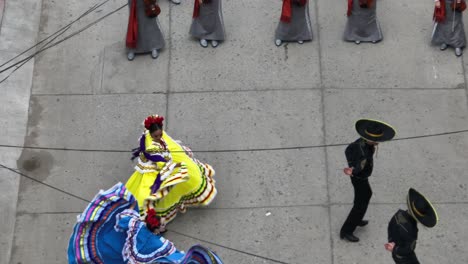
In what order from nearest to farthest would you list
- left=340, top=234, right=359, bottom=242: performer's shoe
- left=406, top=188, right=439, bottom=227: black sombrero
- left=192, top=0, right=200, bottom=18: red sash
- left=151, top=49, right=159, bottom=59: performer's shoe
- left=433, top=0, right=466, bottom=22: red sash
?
left=406, top=188, right=439, bottom=227: black sombrero → left=340, top=234, right=359, bottom=242: performer's shoe → left=433, top=0, right=466, bottom=22: red sash → left=192, top=0, right=200, bottom=18: red sash → left=151, top=49, right=159, bottom=59: performer's shoe

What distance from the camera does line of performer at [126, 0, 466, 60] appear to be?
399 inches

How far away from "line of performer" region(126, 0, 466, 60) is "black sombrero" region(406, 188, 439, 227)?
11.2 ft

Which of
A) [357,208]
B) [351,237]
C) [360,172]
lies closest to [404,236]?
[360,172]

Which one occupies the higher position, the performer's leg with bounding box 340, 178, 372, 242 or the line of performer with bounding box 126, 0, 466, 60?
the line of performer with bounding box 126, 0, 466, 60

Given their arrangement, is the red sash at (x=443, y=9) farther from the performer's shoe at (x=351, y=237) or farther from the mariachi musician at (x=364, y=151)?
the performer's shoe at (x=351, y=237)

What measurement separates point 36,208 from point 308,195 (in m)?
2.85

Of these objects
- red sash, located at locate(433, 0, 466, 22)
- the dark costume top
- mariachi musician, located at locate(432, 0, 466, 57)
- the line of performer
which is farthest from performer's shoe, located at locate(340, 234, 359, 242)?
red sash, located at locate(433, 0, 466, 22)

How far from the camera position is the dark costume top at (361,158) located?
8008 mm

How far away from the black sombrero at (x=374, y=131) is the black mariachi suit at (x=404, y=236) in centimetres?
77

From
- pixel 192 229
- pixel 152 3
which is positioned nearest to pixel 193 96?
pixel 152 3

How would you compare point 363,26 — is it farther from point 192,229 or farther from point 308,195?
point 192,229

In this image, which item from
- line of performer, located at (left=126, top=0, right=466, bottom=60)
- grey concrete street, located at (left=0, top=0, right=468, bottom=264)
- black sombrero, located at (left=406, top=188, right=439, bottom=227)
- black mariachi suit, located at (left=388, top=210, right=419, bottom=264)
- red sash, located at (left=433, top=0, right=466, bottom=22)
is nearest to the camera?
black sombrero, located at (left=406, top=188, right=439, bottom=227)

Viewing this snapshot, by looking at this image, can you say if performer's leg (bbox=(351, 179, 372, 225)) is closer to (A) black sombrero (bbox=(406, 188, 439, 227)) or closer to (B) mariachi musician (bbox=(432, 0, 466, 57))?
(A) black sombrero (bbox=(406, 188, 439, 227))

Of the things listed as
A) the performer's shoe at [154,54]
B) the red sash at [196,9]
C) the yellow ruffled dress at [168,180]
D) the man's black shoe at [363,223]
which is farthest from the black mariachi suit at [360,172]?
the performer's shoe at [154,54]
